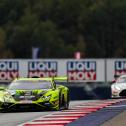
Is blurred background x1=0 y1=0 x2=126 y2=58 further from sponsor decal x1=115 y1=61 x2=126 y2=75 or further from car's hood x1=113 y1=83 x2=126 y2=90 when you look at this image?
car's hood x1=113 y1=83 x2=126 y2=90

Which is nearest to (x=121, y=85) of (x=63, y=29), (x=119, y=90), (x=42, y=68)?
(x=119, y=90)

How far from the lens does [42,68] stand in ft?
146

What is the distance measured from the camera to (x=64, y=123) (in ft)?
53.3

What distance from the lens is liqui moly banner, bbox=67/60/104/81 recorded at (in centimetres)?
4359

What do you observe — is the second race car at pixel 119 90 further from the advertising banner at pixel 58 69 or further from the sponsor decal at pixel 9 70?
the sponsor decal at pixel 9 70

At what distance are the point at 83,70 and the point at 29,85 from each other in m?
21.8

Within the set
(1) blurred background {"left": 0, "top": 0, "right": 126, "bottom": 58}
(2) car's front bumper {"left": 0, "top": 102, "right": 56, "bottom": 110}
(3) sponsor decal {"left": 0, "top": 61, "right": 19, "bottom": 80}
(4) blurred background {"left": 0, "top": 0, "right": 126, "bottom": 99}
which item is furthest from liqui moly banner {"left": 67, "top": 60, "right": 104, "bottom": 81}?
(1) blurred background {"left": 0, "top": 0, "right": 126, "bottom": 58}

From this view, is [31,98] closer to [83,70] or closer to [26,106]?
[26,106]

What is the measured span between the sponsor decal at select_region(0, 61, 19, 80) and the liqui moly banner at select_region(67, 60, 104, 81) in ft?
10.6

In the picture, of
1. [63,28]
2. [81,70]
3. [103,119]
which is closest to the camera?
[103,119]

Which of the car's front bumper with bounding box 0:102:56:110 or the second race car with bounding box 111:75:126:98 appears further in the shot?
the second race car with bounding box 111:75:126:98

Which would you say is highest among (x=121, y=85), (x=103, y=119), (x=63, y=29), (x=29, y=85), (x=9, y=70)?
(x=63, y=29)

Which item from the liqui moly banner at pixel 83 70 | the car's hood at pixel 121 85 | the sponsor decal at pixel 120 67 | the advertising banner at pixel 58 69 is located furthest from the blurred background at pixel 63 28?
the car's hood at pixel 121 85

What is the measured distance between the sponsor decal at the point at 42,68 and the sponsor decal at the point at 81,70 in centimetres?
93
